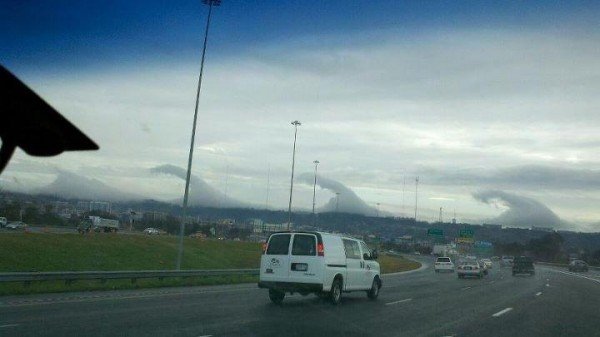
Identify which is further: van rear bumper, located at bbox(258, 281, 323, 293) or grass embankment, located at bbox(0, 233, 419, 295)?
grass embankment, located at bbox(0, 233, 419, 295)

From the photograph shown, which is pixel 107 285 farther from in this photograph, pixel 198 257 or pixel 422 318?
pixel 198 257

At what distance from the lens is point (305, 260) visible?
21.7 metres

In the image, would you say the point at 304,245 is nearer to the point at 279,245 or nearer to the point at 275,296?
the point at 279,245

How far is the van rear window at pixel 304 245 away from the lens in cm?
2175

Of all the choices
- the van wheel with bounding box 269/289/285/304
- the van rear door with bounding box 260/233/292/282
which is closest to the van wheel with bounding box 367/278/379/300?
the van wheel with bounding box 269/289/285/304

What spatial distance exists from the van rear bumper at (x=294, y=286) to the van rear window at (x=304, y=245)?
3.13ft

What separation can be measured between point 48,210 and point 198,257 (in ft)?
117

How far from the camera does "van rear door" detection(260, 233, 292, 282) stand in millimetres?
21984

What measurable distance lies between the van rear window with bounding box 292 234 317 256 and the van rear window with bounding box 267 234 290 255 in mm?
271

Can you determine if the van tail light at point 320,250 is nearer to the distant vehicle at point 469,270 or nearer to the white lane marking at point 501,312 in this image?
the white lane marking at point 501,312

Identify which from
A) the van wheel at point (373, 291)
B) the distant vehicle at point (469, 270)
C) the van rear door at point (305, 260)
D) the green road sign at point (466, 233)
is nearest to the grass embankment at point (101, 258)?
the van rear door at point (305, 260)

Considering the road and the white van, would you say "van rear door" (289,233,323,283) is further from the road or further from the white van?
the road

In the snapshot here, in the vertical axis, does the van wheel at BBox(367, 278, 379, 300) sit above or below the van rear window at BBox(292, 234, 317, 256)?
below

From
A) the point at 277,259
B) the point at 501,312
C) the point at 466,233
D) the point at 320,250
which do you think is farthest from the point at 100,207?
the point at 501,312
